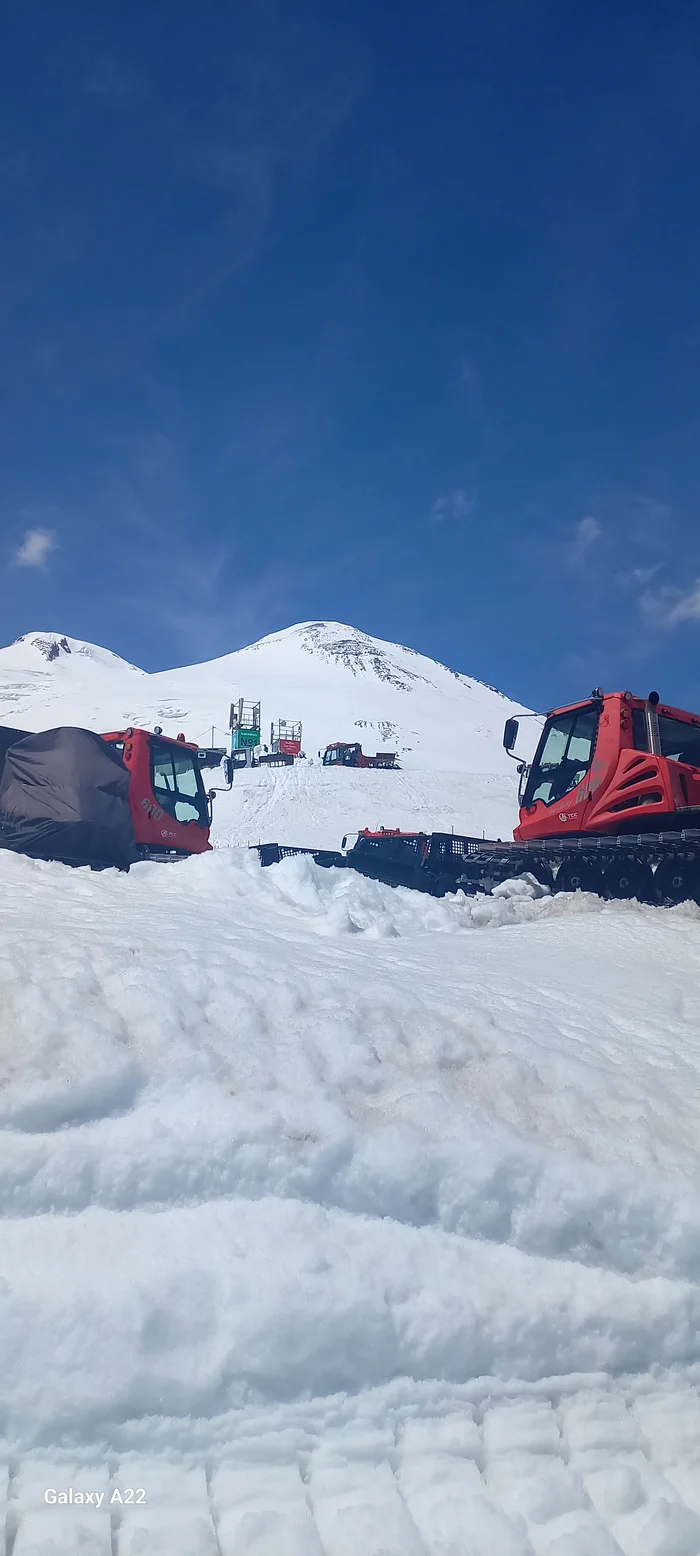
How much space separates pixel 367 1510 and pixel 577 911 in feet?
22.0

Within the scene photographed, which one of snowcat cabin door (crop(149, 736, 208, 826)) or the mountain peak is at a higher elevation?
the mountain peak

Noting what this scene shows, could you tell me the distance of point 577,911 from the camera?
8.03m

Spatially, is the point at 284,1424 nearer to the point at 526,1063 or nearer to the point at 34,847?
the point at 526,1063

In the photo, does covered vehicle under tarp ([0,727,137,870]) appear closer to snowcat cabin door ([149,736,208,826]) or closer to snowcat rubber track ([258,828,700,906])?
snowcat cabin door ([149,736,208,826])

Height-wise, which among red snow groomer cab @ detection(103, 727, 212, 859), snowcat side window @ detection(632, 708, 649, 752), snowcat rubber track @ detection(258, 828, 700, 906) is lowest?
snowcat rubber track @ detection(258, 828, 700, 906)

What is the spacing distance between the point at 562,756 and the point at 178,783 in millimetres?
6264

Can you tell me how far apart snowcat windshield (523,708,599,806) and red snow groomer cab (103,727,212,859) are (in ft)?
17.0

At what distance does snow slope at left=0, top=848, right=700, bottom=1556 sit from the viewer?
1.80 metres

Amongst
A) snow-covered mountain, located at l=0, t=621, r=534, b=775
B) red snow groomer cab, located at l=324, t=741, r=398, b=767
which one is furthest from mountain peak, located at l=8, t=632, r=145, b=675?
red snow groomer cab, located at l=324, t=741, r=398, b=767

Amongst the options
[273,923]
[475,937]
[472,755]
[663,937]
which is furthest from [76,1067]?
[472,755]

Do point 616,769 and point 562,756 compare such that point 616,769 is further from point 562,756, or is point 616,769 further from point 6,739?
point 6,739

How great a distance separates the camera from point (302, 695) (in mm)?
117375

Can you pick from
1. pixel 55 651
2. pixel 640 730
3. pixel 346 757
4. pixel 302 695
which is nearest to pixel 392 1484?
pixel 640 730

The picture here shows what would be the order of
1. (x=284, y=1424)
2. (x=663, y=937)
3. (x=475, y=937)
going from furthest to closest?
(x=475, y=937), (x=663, y=937), (x=284, y=1424)
